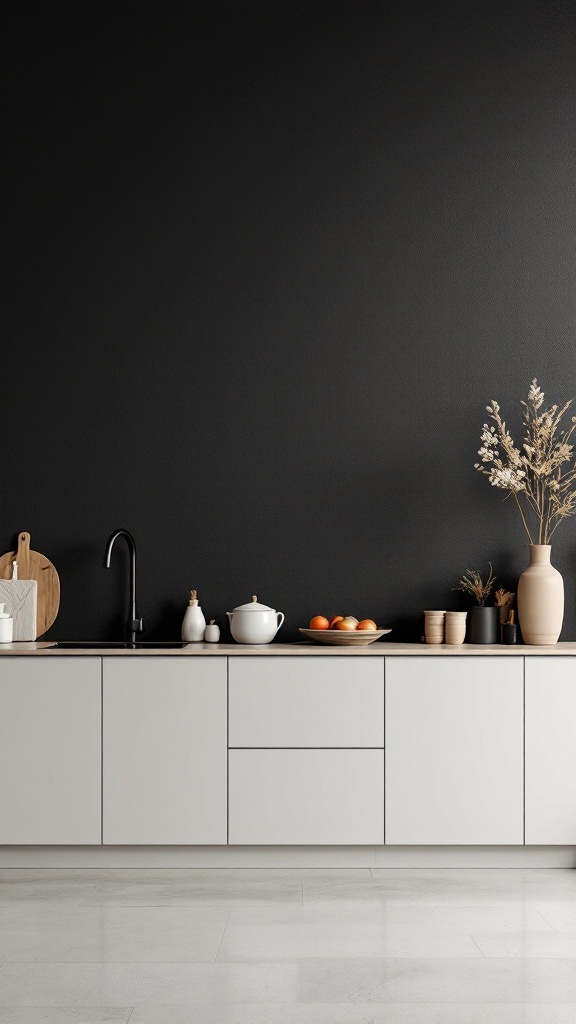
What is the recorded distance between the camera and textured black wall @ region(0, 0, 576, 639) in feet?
13.0

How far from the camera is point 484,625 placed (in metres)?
3.77

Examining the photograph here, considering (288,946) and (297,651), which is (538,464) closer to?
(297,651)

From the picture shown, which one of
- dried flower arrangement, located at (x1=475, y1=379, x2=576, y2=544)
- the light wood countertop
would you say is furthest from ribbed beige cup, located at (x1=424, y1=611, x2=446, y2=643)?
dried flower arrangement, located at (x1=475, y1=379, x2=576, y2=544)

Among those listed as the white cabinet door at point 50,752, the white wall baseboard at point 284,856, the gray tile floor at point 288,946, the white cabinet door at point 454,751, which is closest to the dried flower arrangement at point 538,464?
the white cabinet door at point 454,751

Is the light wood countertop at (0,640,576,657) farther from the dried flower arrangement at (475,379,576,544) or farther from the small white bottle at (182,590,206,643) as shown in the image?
the dried flower arrangement at (475,379,576,544)

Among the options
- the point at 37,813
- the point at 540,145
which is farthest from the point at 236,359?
the point at 37,813

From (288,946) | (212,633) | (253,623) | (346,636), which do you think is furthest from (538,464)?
(288,946)

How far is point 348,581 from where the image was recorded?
3951 millimetres

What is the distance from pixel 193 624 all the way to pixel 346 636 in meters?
0.64

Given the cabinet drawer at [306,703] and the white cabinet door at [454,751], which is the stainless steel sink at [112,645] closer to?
the cabinet drawer at [306,703]

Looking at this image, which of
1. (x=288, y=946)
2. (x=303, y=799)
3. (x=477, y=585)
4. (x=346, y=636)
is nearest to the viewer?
(x=288, y=946)

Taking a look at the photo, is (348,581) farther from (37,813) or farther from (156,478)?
(37,813)

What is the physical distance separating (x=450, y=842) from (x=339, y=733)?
21.9 inches

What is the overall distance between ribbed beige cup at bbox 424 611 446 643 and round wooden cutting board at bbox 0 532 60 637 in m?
1.51
